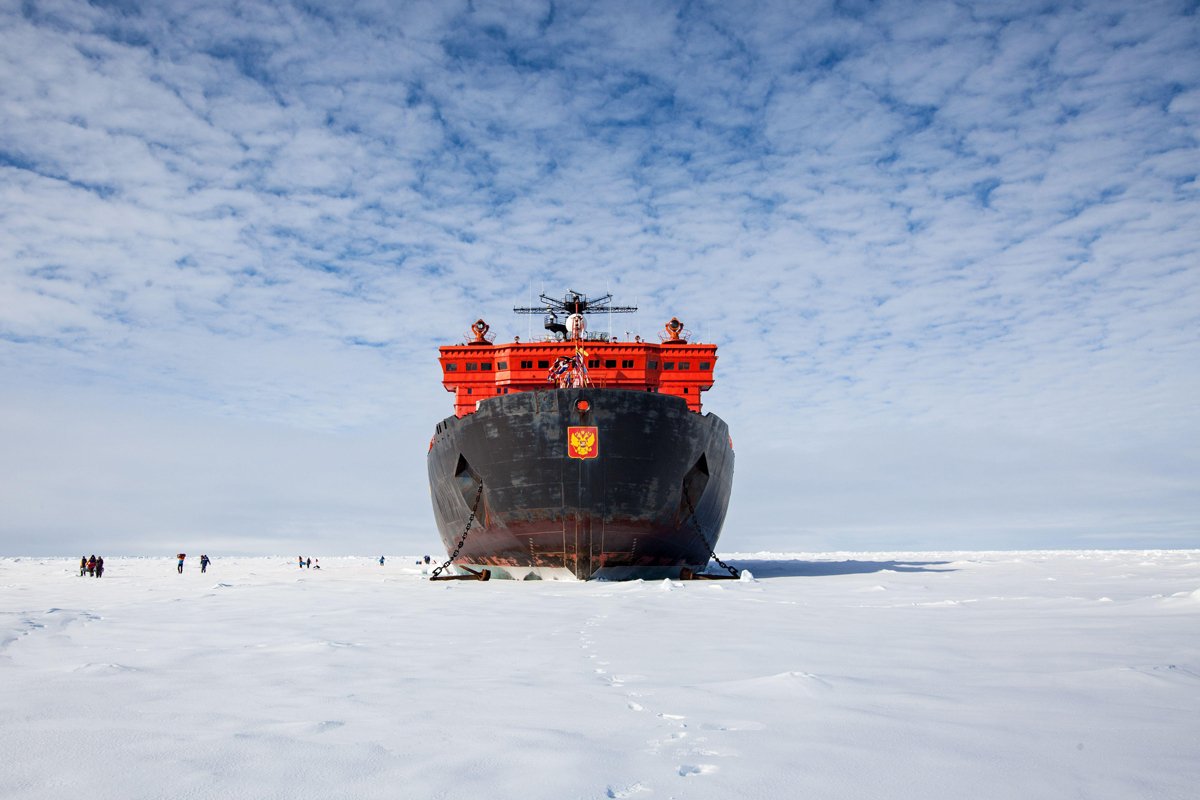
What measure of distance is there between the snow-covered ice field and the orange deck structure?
1812 centimetres

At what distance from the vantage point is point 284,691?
388cm

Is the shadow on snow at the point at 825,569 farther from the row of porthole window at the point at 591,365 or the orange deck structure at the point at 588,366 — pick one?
the row of porthole window at the point at 591,365

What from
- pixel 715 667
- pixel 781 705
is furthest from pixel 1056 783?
pixel 715 667

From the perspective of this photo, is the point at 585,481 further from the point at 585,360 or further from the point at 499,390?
the point at 499,390

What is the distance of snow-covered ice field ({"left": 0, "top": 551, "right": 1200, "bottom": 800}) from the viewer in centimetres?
241

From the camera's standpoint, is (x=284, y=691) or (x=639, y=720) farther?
(x=284, y=691)

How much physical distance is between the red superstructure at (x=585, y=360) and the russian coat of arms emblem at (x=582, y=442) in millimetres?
8391

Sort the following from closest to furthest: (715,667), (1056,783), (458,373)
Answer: (1056,783) → (715,667) → (458,373)

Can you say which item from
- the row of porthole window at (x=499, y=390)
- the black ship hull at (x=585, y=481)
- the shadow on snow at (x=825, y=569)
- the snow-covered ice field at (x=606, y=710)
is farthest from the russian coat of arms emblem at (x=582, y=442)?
the row of porthole window at (x=499, y=390)

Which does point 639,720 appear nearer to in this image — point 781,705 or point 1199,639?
point 781,705

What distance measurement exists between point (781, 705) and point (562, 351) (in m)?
21.5

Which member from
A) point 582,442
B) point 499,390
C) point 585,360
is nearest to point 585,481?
point 582,442

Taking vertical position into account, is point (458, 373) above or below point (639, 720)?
above

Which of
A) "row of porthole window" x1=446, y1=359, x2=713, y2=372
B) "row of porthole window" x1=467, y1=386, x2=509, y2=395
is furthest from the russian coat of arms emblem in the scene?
"row of porthole window" x1=467, y1=386, x2=509, y2=395
